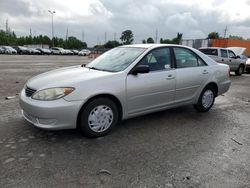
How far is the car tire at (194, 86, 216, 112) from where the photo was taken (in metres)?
5.70

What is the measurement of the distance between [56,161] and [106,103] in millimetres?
1229

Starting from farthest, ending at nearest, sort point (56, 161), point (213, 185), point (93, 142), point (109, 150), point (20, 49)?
point (20, 49), point (93, 142), point (109, 150), point (56, 161), point (213, 185)

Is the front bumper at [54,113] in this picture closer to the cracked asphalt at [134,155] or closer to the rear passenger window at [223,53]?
the cracked asphalt at [134,155]

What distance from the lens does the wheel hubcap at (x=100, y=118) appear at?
4059 millimetres

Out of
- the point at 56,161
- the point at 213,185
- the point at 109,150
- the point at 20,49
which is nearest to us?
the point at 213,185

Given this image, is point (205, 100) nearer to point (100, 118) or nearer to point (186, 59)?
point (186, 59)

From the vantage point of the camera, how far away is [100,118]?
4125mm

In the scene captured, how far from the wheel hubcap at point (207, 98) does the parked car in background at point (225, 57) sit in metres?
8.95

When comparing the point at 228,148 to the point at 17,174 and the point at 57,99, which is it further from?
the point at 17,174

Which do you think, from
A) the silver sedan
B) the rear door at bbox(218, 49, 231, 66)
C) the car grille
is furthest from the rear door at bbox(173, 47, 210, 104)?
the rear door at bbox(218, 49, 231, 66)

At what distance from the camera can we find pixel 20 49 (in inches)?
1981

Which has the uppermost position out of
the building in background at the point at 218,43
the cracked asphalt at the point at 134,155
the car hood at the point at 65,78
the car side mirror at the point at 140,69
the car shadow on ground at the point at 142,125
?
the building in background at the point at 218,43

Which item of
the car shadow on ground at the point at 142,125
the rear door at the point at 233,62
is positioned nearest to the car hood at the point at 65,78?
the car shadow on ground at the point at 142,125

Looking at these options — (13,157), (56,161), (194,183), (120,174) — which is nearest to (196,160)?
(194,183)
